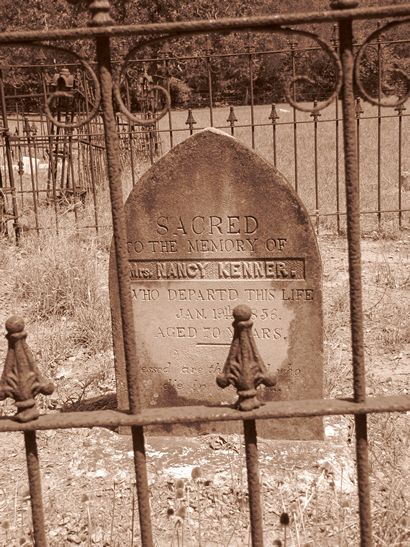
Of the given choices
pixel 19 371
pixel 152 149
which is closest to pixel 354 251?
pixel 19 371

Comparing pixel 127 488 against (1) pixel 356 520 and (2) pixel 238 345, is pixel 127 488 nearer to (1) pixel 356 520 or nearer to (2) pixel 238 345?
(1) pixel 356 520

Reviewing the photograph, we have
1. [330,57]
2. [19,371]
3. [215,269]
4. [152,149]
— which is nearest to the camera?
[330,57]

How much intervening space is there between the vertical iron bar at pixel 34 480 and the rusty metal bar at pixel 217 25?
0.86 meters

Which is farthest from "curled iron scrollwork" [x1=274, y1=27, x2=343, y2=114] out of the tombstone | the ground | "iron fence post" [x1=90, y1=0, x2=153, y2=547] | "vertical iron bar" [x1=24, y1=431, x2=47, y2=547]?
the tombstone

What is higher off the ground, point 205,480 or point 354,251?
point 354,251

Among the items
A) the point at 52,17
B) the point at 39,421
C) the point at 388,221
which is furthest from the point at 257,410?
the point at 52,17

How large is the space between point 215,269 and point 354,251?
2111 mm

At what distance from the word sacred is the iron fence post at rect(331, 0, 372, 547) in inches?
77.0

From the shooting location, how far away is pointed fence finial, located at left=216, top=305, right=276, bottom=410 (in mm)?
1559

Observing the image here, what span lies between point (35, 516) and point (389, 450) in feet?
6.98

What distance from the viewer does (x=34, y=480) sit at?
1.64 meters

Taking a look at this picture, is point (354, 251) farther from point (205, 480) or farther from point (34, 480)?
point (205, 480)

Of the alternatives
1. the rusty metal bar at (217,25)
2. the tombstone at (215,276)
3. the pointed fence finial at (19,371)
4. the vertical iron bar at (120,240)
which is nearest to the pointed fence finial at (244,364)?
the vertical iron bar at (120,240)

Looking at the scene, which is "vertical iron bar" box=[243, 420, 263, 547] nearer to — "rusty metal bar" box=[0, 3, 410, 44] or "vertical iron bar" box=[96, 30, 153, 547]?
"vertical iron bar" box=[96, 30, 153, 547]
